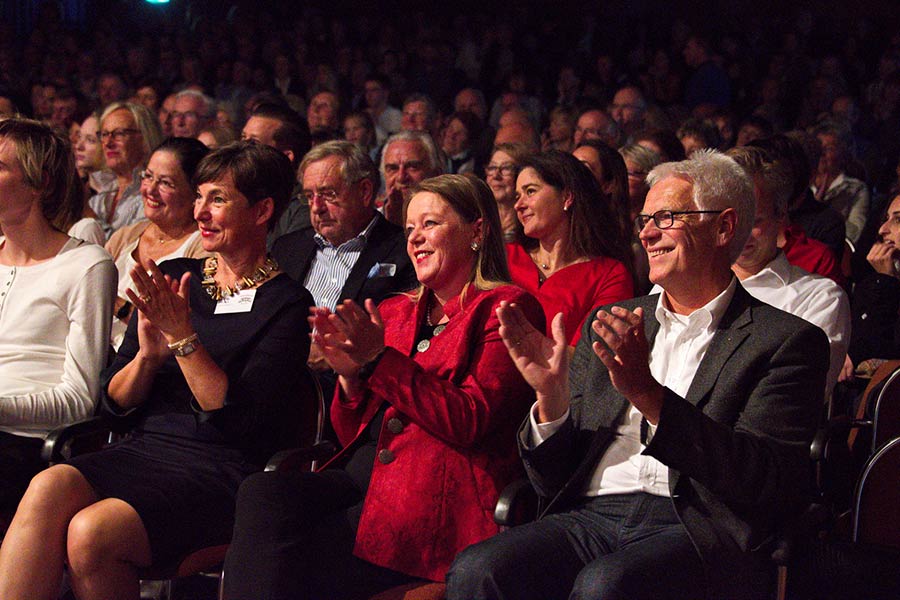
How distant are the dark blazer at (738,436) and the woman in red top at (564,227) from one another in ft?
3.97

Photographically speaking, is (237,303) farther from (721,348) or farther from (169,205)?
(721,348)

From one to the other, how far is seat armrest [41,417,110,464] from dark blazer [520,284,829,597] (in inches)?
50.1

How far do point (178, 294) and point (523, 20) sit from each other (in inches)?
377

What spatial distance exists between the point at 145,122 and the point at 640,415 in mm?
3637

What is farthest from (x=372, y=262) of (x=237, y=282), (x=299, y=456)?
(x=299, y=456)

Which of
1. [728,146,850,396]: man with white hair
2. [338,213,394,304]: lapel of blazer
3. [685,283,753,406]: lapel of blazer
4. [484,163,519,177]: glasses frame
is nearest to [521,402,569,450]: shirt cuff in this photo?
[685,283,753,406]: lapel of blazer

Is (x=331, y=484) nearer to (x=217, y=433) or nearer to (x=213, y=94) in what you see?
(x=217, y=433)

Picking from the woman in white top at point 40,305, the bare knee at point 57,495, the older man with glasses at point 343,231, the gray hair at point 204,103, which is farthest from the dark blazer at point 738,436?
the gray hair at point 204,103

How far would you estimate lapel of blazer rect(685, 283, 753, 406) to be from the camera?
2379 millimetres

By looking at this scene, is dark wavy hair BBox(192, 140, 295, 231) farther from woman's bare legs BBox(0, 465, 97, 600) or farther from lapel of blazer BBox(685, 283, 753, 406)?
lapel of blazer BBox(685, 283, 753, 406)

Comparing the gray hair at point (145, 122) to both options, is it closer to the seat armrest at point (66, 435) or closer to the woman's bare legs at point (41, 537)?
the seat armrest at point (66, 435)

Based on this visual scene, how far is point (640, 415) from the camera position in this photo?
2471 mm

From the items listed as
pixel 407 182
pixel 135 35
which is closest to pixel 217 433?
pixel 407 182

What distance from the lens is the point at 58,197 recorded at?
11.0 feet
